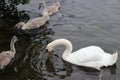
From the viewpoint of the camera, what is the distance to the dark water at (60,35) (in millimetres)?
11180

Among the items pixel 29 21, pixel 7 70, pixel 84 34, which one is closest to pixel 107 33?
pixel 84 34

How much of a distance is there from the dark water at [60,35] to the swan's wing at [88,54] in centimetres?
27

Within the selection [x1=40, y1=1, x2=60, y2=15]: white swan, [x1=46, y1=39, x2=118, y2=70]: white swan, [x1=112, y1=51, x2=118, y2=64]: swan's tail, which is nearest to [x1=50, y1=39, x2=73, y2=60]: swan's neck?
[x1=46, y1=39, x2=118, y2=70]: white swan

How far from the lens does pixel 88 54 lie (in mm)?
11469

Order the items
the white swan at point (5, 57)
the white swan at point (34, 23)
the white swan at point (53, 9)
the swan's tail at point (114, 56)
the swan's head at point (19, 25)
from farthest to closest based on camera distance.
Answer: the white swan at point (53, 9) → the white swan at point (34, 23) → the swan's head at point (19, 25) → the swan's tail at point (114, 56) → the white swan at point (5, 57)

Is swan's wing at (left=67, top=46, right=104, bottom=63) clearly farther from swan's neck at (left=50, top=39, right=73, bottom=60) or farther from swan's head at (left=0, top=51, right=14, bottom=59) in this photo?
swan's head at (left=0, top=51, right=14, bottom=59)

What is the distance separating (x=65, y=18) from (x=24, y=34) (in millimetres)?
1787

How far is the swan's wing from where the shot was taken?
37.6 ft

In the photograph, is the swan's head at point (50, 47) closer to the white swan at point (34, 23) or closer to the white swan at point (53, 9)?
the white swan at point (34, 23)

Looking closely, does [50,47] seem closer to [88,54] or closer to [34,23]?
[88,54]

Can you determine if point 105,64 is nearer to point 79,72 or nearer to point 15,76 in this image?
point 79,72

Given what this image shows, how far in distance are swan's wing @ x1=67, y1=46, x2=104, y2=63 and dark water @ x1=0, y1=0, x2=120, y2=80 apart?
0.27 metres

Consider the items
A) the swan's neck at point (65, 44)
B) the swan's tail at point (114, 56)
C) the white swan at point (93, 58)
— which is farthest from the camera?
the swan's neck at point (65, 44)

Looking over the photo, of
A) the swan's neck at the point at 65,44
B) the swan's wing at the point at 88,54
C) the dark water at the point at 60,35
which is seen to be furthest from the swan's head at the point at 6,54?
the swan's wing at the point at 88,54
